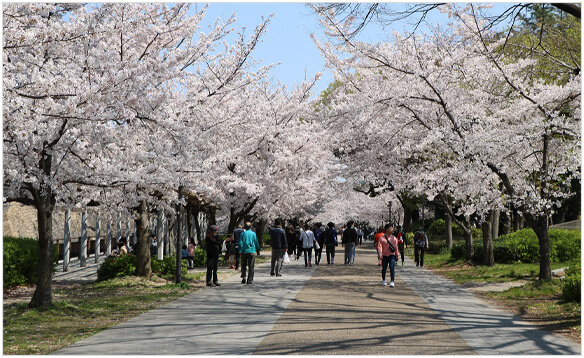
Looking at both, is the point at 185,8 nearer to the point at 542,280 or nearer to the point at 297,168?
the point at 542,280

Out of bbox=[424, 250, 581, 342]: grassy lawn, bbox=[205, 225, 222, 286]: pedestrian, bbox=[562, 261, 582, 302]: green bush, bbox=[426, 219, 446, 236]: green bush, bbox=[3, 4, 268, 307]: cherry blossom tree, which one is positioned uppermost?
bbox=[3, 4, 268, 307]: cherry blossom tree

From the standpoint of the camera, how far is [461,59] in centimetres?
1638

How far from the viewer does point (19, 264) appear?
1648 centimetres

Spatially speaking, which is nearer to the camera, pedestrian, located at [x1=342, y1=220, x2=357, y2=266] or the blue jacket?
the blue jacket

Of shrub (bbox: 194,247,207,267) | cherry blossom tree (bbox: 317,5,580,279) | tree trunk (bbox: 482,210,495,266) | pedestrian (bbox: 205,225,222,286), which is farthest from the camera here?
shrub (bbox: 194,247,207,267)

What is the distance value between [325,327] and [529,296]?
21.5ft

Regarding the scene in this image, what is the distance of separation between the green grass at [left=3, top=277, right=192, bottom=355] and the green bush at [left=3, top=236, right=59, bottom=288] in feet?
4.71

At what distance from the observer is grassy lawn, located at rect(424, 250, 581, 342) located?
9773mm

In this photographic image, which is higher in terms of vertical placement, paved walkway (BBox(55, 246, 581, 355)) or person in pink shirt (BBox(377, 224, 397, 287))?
person in pink shirt (BBox(377, 224, 397, 287))

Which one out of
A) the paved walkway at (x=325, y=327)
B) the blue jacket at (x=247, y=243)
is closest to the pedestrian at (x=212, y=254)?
the blue jacket at (x=247, y=243)

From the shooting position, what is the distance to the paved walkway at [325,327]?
7.55 metres

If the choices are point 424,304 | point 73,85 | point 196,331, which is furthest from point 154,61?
point 424,304

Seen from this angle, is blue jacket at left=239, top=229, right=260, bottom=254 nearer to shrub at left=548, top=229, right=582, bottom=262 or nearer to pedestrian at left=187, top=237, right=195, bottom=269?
pedestrian at left=187, top=237, right=195, bottom=269

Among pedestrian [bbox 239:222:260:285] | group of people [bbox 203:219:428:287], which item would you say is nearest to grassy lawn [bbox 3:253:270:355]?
group of people [bbox 203:219:428:287]
